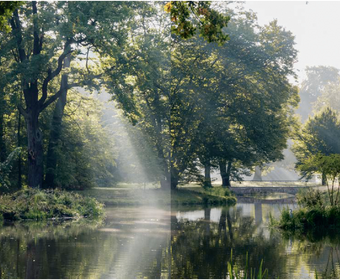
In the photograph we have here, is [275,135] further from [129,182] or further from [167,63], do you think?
[129,182]

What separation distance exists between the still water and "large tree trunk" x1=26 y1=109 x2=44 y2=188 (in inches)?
459

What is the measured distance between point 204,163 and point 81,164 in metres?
10.2

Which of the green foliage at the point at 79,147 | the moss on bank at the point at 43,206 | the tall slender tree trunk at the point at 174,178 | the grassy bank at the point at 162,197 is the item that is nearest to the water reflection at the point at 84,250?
the moss on bank at the point at 43,206

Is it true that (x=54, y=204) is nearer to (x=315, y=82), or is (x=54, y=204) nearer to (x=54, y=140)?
(x=54, y=140)

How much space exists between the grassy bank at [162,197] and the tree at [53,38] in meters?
6.13

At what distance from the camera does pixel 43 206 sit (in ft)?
84.0

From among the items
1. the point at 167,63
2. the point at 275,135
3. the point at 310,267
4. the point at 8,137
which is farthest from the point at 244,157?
the point at 310,267

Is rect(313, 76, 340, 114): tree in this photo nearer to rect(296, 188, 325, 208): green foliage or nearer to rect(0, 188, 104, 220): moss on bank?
rect(0, 188, 104, 220): moss on bank

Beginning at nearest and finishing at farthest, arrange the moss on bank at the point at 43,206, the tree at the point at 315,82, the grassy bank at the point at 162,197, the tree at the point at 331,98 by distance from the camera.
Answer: the moss on bank at the point at 43,206, the grassy bank at the point at 162,197, the tree at the point at 331,98, the tree at the point at 315,82

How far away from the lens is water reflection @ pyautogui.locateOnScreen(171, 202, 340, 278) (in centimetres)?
1200

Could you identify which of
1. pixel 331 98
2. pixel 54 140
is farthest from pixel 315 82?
pixel 54 140

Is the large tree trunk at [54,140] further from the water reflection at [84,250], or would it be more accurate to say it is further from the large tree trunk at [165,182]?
the water reflection at [84,250]

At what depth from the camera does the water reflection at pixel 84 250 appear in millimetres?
11625

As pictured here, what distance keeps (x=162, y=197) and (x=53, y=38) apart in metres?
14.8
